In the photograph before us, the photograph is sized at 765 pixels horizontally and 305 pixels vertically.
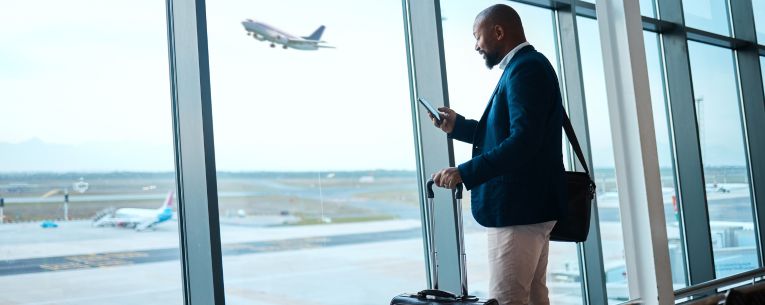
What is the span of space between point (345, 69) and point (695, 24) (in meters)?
3.70

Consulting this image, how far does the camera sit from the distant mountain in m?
2.85

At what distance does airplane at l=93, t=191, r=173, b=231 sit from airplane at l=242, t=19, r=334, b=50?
0.93m

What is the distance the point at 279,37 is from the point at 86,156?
111 cm

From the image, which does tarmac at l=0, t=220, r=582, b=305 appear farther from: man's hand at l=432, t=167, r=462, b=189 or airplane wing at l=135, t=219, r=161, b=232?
man's hand at l=432, t=167, r=462, b=189

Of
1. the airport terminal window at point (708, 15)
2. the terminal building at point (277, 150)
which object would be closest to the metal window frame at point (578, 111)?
the terminal building at point (277, 150)

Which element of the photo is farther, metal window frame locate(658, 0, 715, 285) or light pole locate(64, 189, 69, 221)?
metal window frame locate(658, 0, 715, 285)

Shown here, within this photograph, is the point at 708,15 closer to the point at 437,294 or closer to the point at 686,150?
the point at 686,150

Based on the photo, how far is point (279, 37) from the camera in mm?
3748

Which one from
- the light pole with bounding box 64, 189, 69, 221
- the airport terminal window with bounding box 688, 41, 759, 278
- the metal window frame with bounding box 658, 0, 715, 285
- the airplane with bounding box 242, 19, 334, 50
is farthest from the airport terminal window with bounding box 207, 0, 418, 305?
the airport terminal window with bounding box 688, 41, 759, 278

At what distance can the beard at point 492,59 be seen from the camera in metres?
2.60

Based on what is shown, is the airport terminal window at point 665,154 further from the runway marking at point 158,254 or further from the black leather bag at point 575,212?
the black leather bag at point 575,212

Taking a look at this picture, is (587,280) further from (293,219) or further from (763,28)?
(763,28)

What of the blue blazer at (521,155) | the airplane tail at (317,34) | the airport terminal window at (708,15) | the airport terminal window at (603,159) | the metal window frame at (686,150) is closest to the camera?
the blue blazer at (521,155)

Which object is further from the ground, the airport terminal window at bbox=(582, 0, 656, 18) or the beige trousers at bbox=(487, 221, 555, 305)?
the airport terminal window at bbox=(582, 0, 656, 18)
